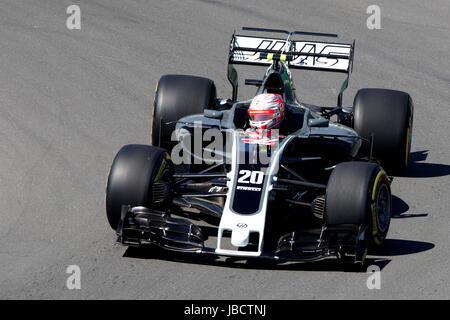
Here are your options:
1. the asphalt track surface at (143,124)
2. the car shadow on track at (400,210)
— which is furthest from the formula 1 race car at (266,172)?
the car shadow on track at (400,210)

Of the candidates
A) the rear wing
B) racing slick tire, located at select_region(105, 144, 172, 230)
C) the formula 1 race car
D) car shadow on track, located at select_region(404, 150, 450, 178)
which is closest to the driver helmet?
the formula 1 race car

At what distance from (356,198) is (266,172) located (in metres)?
1.09

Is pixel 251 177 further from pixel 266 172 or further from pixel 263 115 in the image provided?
pixel 263 115

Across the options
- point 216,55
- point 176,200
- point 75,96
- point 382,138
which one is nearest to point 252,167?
point 176,200

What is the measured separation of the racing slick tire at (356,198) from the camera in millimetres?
9102

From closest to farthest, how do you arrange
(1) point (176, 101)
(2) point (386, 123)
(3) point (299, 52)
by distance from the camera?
(2) point (386, 123), (1) point (176, 101), (3) point (299, 52)

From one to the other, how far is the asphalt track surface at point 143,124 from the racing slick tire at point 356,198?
396 mm

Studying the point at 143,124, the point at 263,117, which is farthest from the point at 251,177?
the point at 143,124

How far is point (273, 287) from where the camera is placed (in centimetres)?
867

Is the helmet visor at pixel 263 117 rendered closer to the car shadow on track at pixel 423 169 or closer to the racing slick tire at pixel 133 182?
the racing slick tire at pixel 133 182

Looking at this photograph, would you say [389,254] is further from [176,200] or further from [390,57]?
[390,57]

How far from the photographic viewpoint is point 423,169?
12570mm

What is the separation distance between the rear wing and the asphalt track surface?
1.73 meters
